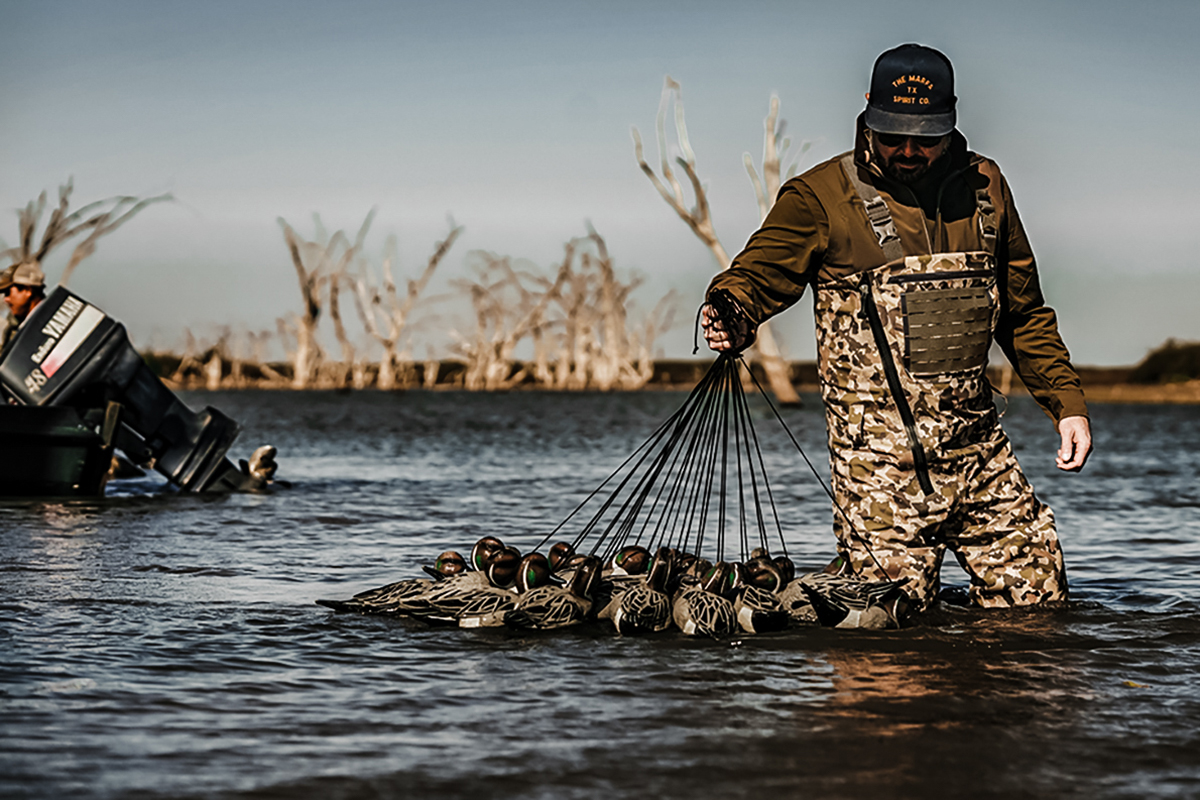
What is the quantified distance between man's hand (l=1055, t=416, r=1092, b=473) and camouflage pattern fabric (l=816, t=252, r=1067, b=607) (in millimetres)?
172

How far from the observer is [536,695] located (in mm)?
4238

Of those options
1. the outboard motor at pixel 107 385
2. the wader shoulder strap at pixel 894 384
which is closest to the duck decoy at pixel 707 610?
the wader shoulder strap at pixel 894 384

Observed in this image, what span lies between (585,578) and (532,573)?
0.69 ft

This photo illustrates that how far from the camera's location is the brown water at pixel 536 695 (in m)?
3.33

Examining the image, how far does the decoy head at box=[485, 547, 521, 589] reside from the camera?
543 centimetres

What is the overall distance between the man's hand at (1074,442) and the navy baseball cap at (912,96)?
119 centimetres

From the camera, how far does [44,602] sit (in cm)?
589

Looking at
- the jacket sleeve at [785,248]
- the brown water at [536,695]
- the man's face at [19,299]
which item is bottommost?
the brown water at [536,695]

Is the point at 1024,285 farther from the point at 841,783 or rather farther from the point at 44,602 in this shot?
the point at 44,602

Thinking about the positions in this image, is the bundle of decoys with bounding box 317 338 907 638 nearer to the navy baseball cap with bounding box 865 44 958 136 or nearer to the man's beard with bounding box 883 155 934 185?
the man's beard with bounding box 883 155 934 185

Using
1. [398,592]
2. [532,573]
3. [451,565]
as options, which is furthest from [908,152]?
[398,592]

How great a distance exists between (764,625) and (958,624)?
0.75m

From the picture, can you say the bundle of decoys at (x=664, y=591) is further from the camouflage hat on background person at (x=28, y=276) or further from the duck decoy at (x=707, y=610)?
the camouflage hat on background person at (x=28, y=276)

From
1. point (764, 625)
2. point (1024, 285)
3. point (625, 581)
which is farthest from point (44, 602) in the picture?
point (1024, 285)
